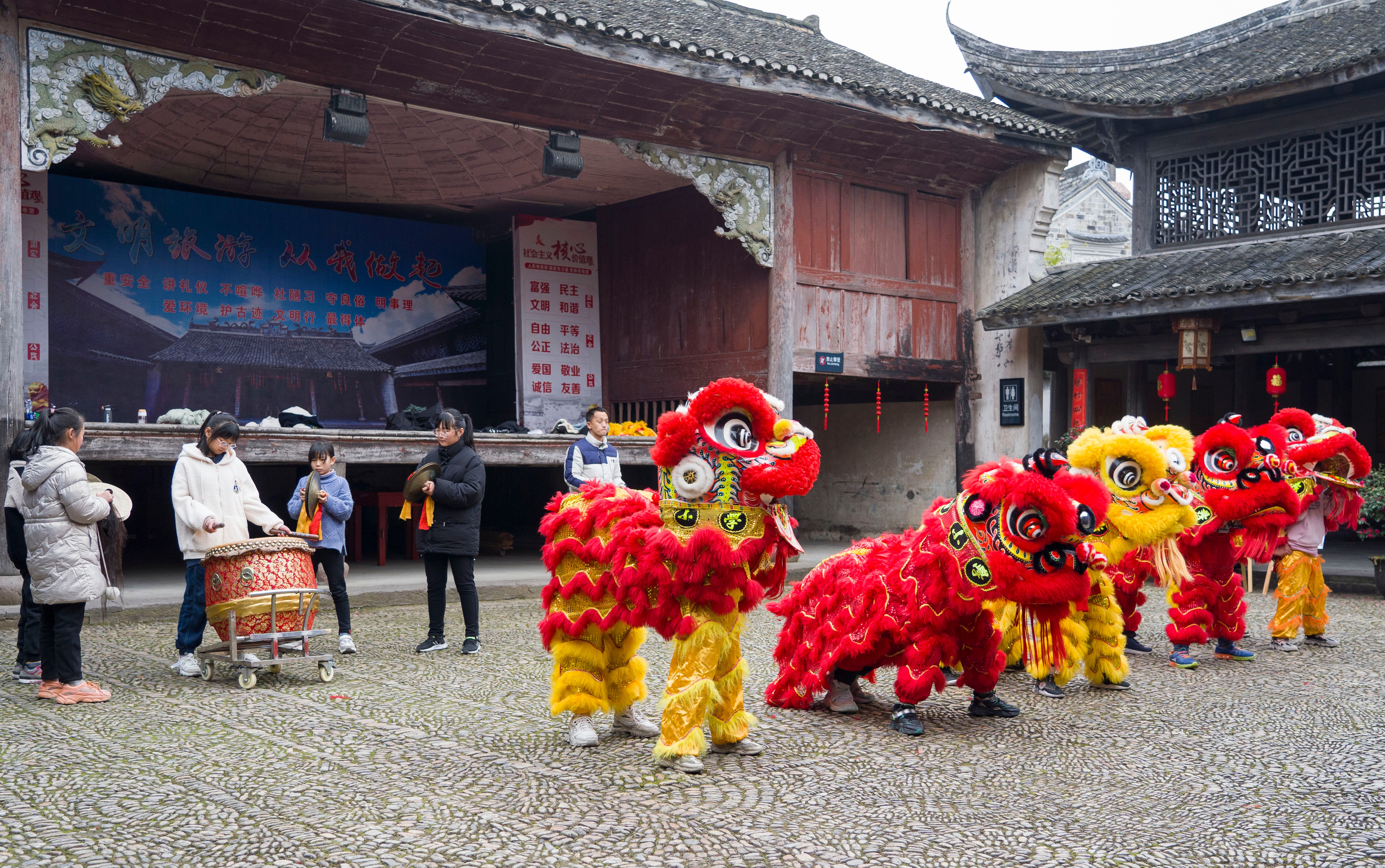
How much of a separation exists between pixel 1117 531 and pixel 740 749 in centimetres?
304

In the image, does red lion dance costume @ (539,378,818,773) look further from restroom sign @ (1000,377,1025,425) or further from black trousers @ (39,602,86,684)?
restroom sign @ (1000,377,1025,425)

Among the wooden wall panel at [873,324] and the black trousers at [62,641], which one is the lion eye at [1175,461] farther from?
the wooden wall panel at [873,324]

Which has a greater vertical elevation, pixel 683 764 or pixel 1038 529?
pixel 1038 529

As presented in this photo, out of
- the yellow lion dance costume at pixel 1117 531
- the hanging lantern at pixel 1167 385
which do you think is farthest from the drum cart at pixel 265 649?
the hanging lantern at pixel 1167 385

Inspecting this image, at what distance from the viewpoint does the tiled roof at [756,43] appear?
9750 mm

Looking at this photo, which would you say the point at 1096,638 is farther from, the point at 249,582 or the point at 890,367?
the point at 890,367

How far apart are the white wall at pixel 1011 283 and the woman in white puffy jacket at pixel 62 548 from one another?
1047 cm

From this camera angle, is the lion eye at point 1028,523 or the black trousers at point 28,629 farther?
the black trousers at point 28,629

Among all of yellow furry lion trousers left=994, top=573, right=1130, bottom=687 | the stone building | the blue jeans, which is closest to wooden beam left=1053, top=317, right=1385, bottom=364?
yellow furry lion trousers left=994, top=573, right=1130, bottom=687

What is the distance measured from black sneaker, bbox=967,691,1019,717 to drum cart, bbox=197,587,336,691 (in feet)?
11.2

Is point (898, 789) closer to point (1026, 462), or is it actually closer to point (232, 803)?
point (1026, 462)

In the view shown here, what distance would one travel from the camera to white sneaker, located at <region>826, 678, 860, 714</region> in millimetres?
5426

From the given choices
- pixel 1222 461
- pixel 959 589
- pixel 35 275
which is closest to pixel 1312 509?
pixel 1222 461

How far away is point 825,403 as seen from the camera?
46.0 feet
